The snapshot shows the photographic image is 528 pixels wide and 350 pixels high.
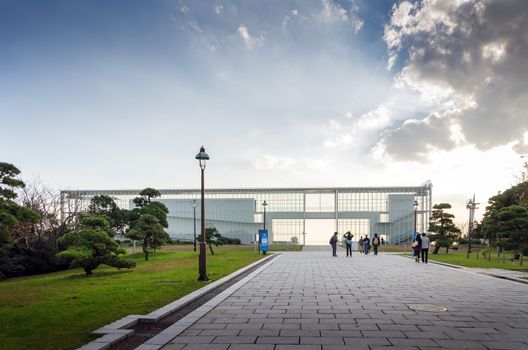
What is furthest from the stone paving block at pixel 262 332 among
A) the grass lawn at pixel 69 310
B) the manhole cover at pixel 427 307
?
the manhole cover at pixel 427 307

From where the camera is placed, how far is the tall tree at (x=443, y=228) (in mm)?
31152

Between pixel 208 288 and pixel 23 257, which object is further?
pixel 23 257

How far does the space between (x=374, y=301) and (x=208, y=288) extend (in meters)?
4.58

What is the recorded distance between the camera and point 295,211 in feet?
180

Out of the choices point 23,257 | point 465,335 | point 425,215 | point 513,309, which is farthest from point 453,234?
point 23,257

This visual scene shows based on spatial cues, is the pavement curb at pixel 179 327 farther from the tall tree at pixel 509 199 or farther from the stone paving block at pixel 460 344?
the tall tree at pixel 509 199

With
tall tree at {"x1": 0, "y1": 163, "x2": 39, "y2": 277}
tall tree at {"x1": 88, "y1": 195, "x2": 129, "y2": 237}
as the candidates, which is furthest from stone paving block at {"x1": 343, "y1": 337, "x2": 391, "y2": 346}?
tall tree at {"x1": 88, "y1": 195, "x2": 129, "y2": 237}

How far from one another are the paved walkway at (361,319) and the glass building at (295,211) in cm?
4242

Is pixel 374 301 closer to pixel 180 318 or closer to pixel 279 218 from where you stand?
pixel 180 318

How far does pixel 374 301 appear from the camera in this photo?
8.63m

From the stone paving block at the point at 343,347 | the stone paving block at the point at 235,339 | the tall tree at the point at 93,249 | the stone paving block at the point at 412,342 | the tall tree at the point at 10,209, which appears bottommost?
the tall tree at the point at 93,249

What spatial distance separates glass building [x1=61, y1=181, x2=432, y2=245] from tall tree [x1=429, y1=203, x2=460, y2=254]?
2013 cm

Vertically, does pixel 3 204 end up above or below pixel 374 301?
above

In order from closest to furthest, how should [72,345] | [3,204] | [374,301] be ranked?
[72,345] < [374,301] < [3,204]
